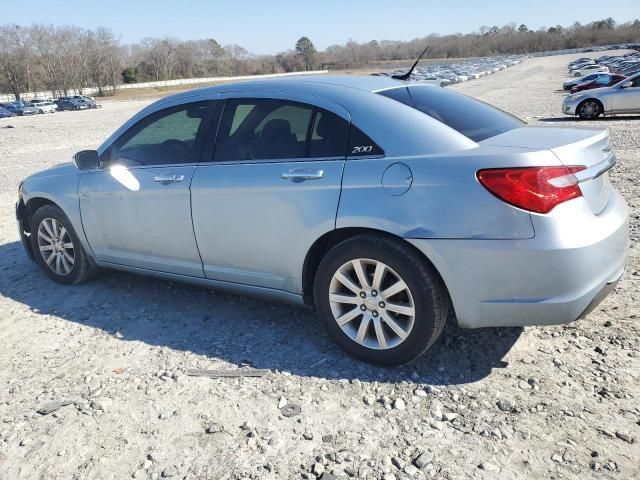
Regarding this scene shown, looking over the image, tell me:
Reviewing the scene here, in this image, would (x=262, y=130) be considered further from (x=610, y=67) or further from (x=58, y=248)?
(x=610, y=67)

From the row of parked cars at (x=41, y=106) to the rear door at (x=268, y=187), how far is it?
189 ft

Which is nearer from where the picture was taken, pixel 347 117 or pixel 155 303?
pixel 347 117

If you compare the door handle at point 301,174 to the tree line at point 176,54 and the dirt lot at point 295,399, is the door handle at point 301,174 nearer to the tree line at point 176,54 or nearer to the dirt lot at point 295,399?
the dirt lot at point 295,399

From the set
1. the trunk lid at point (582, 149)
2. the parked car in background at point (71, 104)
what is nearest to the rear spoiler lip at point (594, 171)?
the trunk lid at point (582, 149)

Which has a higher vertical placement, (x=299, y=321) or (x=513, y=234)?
(x=513, y=234)

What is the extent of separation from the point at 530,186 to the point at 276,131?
1678 mm

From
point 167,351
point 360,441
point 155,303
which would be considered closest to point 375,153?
point 360,441

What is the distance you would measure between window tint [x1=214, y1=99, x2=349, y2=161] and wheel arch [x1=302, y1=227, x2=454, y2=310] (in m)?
0.48

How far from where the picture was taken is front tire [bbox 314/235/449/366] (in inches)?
122

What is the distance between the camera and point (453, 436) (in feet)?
8.98

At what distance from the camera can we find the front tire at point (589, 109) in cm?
1778

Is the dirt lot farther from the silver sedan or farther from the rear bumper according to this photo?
the rear bumper

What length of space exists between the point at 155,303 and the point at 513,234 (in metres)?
3.00

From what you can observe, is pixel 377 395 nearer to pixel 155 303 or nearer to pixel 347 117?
pixel 347 117
